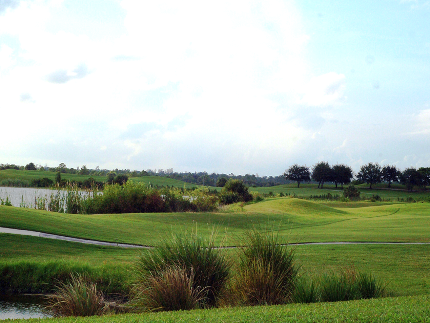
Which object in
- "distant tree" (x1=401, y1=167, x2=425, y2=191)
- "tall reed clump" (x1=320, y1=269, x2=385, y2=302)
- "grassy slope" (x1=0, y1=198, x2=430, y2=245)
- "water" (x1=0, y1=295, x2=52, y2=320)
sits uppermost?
"distant tree" (x1=401, y1=167, x2=425, y2=191)

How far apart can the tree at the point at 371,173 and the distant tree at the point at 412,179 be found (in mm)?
5081

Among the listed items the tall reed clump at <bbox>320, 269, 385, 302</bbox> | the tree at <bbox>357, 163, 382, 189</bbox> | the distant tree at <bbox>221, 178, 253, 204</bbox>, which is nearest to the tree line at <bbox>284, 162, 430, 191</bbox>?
the tree at <bbox>357, 163, 382, 189</bbox>

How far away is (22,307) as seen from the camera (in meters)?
8.36

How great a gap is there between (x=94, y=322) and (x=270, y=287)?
3.25 metres

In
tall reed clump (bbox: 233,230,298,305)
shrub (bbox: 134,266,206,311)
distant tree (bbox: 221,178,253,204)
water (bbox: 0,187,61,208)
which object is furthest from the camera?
distant tree (bbox: 221,178,253,204)

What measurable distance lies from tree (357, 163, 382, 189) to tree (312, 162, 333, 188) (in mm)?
7385

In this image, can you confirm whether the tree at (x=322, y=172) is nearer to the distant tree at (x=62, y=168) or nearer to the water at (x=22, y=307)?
the distant tree at (x=62, y=168)

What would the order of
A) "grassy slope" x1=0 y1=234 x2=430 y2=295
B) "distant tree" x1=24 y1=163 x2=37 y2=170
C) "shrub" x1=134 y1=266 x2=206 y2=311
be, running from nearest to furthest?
1. "shrub" x1=134 y1=266 x2=206 y2=311
2. "grassy slope" x1=0 y1=234 x2=430 y2=295
3. "distant tree" x1=24 y1=163 x2=37 y2=170

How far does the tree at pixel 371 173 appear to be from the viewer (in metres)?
83.8

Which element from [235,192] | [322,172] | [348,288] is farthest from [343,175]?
[348,288]

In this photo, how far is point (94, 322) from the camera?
529cm

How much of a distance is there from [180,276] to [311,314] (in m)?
2.50

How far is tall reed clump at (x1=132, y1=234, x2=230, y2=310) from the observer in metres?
6.64

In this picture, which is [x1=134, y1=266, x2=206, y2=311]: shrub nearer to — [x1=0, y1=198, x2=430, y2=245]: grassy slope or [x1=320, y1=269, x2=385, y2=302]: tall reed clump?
[x1=320, y1=269, x2=385, y2=302]: tall reed clump
